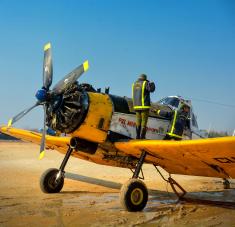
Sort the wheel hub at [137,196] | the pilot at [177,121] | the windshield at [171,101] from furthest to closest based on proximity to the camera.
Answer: the windshield at [171,101] → the pilot at [177,121] → the wheel hub at [137,196]

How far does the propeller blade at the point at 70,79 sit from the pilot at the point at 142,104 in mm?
1385

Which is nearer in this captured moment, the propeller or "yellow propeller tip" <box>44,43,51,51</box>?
the propeller

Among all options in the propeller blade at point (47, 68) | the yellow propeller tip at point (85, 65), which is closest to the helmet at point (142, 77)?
the yellow propeller tip at point (85, 65)

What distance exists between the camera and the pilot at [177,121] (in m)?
8.81

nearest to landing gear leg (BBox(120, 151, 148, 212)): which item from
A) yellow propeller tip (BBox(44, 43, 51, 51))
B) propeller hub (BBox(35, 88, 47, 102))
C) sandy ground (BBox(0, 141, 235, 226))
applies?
sandy ground (BBox(0, 141, 235, 226))

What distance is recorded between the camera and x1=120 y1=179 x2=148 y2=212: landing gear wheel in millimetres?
6617

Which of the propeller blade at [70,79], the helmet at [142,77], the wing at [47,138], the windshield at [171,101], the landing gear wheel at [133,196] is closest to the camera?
the landing gear wheel at [133,196]

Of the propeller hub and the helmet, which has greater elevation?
the helmet

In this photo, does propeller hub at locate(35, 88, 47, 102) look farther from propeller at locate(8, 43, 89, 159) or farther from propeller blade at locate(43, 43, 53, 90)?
propeller blade at locate(43, 43, 53, 90)

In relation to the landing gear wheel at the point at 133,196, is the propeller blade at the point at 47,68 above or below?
above

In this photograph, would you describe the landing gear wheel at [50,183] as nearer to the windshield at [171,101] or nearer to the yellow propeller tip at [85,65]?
the yellow propeller tip at [85,65]

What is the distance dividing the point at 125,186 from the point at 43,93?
2743mm

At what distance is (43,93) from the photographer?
745 cm

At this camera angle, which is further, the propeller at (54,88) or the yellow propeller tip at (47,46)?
the yellow propeller tip at (47,46)
